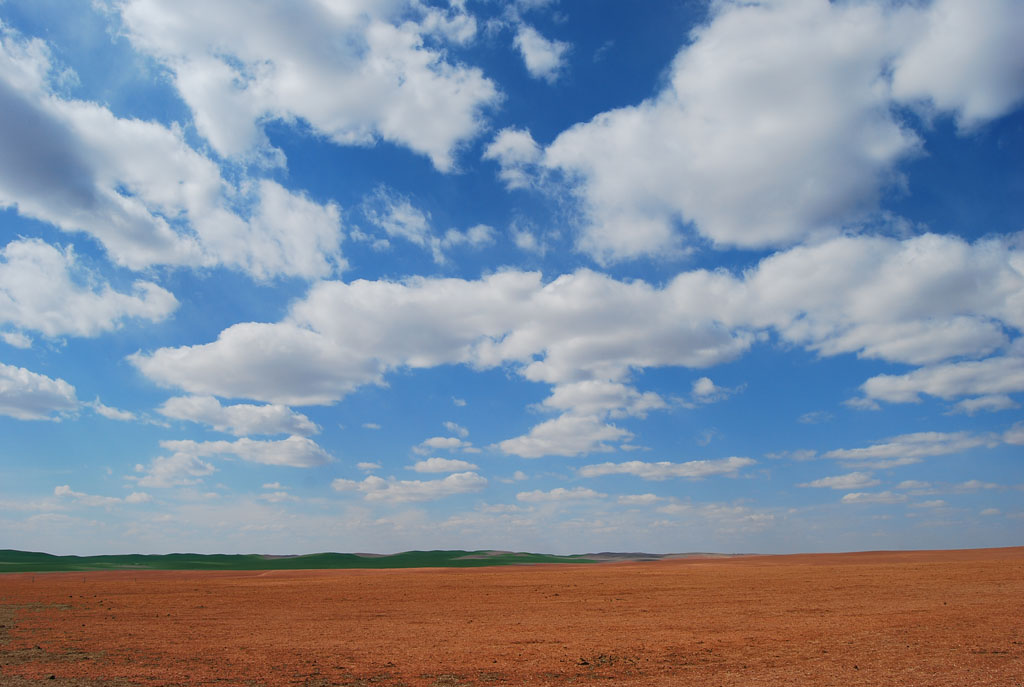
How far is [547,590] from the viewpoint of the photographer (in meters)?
50.8

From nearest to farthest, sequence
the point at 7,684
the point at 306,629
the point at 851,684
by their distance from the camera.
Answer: the point at 851,684
the point at 7,684
the point at 306,629

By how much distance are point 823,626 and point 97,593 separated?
183 ft

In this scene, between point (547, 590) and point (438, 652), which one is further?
point (547, 590)

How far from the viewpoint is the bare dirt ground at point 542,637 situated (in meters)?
18.2

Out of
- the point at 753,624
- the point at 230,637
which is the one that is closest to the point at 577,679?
the point at 753,624

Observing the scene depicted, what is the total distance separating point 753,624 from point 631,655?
10.1 meters

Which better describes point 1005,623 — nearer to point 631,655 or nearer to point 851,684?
point 851,684

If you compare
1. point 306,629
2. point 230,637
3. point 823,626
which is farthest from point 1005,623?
point 230,637

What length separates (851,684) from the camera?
1603 centimetres

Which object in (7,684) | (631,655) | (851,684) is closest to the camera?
(851,684)

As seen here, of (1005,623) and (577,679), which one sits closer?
(577,679)

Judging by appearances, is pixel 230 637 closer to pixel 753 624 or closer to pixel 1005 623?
pixel 753 624

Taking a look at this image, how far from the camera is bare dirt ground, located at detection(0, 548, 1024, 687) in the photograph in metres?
18.2

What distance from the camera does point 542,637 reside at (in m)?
26.2
